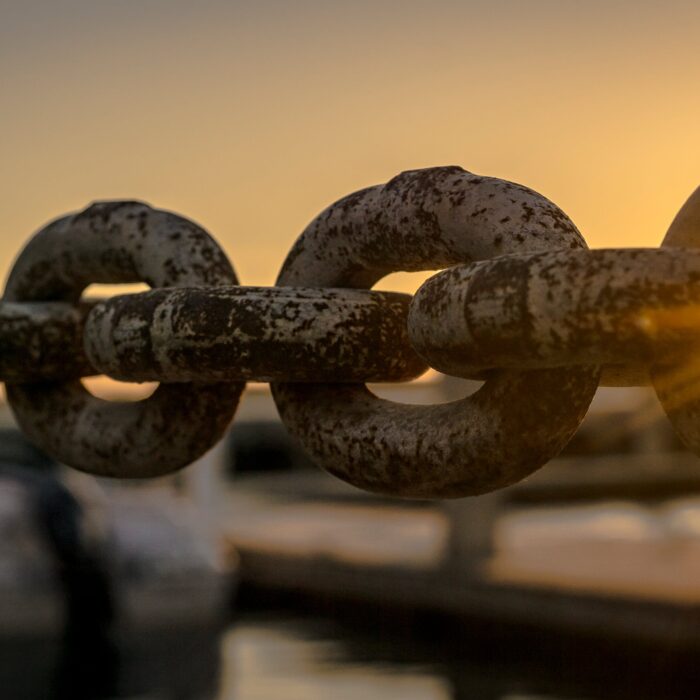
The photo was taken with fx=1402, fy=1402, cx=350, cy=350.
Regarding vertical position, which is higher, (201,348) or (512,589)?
(201,348)

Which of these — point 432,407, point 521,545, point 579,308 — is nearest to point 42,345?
point 432,407

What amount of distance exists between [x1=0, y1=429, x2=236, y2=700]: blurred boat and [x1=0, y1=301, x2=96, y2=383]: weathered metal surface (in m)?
9.87

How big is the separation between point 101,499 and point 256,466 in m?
8.61

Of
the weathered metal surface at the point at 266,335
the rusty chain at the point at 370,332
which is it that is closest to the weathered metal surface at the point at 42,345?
the rusty chain at the point at 370,332

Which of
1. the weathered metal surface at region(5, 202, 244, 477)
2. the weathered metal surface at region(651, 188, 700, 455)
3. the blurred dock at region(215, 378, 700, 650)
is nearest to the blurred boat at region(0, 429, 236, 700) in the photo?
the blurred dock at region(215, 378, 700, 650)

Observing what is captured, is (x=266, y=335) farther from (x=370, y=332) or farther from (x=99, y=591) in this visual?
(x=99, y=591)

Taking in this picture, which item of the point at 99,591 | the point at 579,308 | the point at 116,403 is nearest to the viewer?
the point at 579,308

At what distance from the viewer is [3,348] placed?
1.82 m

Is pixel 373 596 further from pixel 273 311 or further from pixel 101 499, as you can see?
pixel 273 311

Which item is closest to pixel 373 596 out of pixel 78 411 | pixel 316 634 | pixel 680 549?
pixel 316 634

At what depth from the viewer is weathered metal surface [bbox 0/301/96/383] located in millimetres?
1809

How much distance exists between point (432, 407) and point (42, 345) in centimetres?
62

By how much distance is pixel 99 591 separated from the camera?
12.6 meters

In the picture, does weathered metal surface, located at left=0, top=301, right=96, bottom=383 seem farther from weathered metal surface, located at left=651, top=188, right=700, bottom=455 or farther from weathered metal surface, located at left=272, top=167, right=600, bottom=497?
weathered metal surface, located at left=651, top=188, right=700, bottom=455
